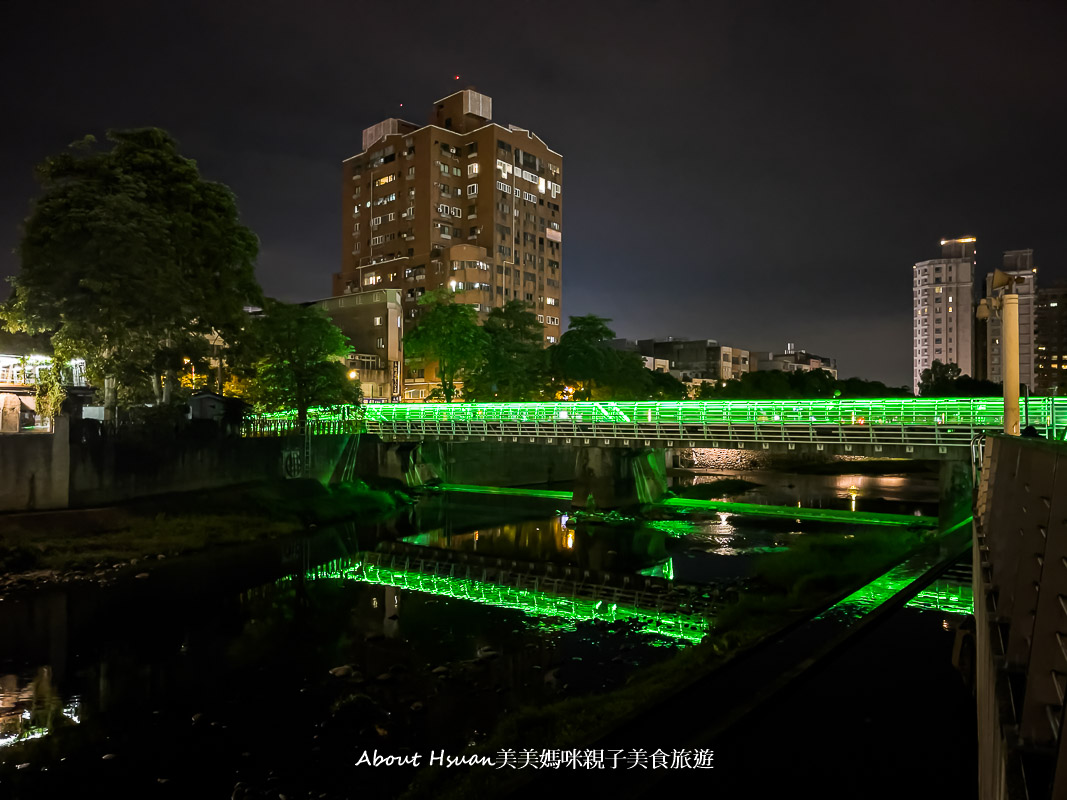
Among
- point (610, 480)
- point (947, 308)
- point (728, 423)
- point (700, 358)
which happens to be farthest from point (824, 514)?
point (947, 308)

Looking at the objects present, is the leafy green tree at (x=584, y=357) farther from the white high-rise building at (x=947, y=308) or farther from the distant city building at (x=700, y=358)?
the white high-rise building at (x=947, y=308)

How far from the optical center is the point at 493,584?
29.0m

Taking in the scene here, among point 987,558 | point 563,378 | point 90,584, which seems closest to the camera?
point 987,558

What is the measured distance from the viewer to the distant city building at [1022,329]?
541 ft

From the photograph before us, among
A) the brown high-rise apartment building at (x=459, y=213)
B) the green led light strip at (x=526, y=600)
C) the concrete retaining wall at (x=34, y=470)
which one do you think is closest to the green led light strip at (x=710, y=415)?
the concrete retaining wall at (x=34, y=470)

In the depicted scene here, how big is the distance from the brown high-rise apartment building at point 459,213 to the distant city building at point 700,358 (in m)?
46.3

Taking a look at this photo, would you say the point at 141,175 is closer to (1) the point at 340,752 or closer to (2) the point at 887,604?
(1) the point at 340,752

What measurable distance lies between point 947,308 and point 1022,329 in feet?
76.9

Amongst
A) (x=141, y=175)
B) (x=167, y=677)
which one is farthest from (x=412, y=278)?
(x=167, y=677)

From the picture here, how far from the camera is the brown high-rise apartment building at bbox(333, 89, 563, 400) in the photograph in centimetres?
11262

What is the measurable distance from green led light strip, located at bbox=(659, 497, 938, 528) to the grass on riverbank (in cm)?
2187

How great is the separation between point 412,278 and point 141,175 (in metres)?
76.3

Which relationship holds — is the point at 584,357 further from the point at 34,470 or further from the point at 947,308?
the point at 947,308

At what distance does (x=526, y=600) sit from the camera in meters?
26.3
